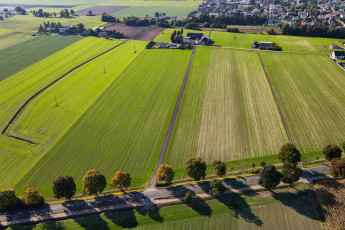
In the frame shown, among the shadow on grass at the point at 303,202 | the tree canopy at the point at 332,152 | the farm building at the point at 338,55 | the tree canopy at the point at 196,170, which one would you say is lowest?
the shadow on grass at the point at 303,202

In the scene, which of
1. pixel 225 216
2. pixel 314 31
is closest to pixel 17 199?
pixel 225 216

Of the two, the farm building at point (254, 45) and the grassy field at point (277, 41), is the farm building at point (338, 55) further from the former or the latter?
the farm building at point (254, 45)

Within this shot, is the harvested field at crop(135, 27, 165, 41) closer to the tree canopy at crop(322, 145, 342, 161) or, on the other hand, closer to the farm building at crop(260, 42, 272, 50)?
the farm building at crop(260, 42, 272, 50)

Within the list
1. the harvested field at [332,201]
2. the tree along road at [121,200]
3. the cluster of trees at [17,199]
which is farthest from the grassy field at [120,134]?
the harvested field at [332,201]

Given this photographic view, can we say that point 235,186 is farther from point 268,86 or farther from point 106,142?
point 268,86

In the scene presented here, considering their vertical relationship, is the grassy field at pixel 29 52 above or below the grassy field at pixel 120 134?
above

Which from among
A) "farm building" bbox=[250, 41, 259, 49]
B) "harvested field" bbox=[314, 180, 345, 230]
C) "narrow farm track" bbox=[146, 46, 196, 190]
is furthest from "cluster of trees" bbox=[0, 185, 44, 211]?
"farm building" bbox=[250, 41, 259, 49]

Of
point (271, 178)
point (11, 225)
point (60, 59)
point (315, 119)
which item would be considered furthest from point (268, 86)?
point (60, 59)
